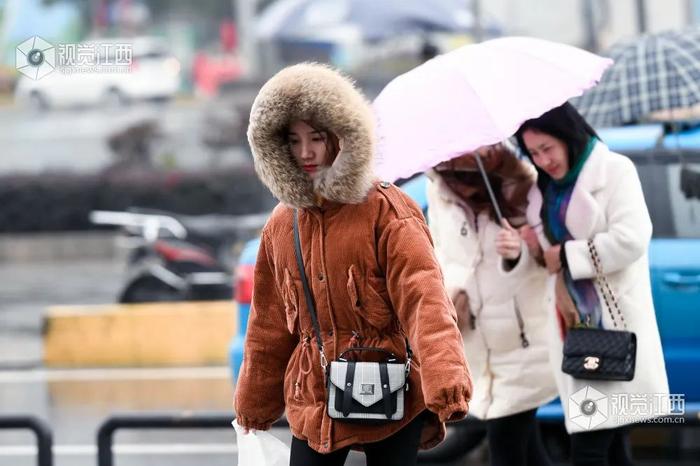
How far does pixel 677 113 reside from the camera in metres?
6.37

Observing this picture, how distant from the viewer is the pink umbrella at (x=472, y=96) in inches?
169

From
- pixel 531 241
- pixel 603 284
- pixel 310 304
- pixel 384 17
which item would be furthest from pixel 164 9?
pixel 310 304

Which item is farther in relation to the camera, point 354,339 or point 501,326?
point 501,326

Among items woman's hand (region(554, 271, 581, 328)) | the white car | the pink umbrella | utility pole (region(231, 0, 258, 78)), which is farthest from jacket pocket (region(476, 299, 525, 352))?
utility pole (region(231, 0, 258, 78))

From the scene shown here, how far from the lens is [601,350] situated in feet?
14.4

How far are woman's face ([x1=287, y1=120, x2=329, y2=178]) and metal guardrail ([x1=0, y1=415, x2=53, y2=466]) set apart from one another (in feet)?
7.07

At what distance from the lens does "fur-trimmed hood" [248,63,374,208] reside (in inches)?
141

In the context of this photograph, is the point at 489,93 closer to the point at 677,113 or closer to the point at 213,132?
the point at 677,113

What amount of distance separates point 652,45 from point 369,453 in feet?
9.66

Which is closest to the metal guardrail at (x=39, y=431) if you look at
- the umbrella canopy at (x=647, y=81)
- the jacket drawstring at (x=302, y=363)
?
the jacket drawstring at (x=302, y=363)

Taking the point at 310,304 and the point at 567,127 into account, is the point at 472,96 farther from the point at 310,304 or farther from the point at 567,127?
the point at 310,304

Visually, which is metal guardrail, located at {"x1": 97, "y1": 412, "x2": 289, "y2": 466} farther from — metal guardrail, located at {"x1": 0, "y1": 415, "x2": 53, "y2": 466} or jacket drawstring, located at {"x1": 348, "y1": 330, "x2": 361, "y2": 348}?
jacket drawstring, located at {"x1": 348, "y1": 330, "x2": 361, "y2": 348}

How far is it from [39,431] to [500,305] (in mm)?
1910

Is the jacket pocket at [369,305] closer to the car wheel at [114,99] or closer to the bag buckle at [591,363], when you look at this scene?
the bag buckle at [591,363]
